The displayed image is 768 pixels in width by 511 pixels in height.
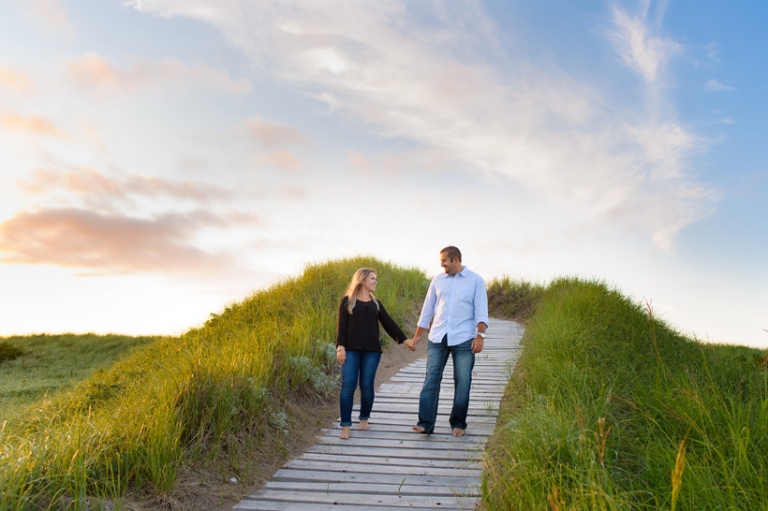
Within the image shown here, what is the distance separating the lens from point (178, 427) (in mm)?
5770

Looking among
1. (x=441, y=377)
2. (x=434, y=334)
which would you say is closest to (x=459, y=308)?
(x=434, y=334)

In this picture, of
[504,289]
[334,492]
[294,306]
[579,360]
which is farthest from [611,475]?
[504,289]

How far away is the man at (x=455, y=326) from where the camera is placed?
23.1 ft

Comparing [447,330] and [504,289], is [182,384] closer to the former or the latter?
[447,330]

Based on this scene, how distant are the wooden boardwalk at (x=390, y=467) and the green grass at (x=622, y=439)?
1.44 ft

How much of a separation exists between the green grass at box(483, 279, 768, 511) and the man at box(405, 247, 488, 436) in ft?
2.26

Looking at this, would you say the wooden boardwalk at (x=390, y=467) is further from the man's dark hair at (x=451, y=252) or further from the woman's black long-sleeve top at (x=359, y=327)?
the man's dark hair at (x=451, y=252)

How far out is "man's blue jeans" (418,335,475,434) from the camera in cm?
704

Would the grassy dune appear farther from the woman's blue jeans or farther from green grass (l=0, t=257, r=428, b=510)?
the woman's blue jeans

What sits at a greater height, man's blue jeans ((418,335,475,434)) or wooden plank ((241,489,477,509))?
man's blue jeans ((418,335,475,434))

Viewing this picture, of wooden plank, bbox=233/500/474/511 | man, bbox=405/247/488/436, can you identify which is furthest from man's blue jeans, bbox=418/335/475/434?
wooden plank, bbox=233/500/474/511

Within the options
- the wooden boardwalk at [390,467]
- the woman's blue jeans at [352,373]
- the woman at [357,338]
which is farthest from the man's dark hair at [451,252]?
the wooden boardwalk at [390,467]

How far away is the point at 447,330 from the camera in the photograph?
7051mm

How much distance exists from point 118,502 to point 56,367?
1546 centimetres
